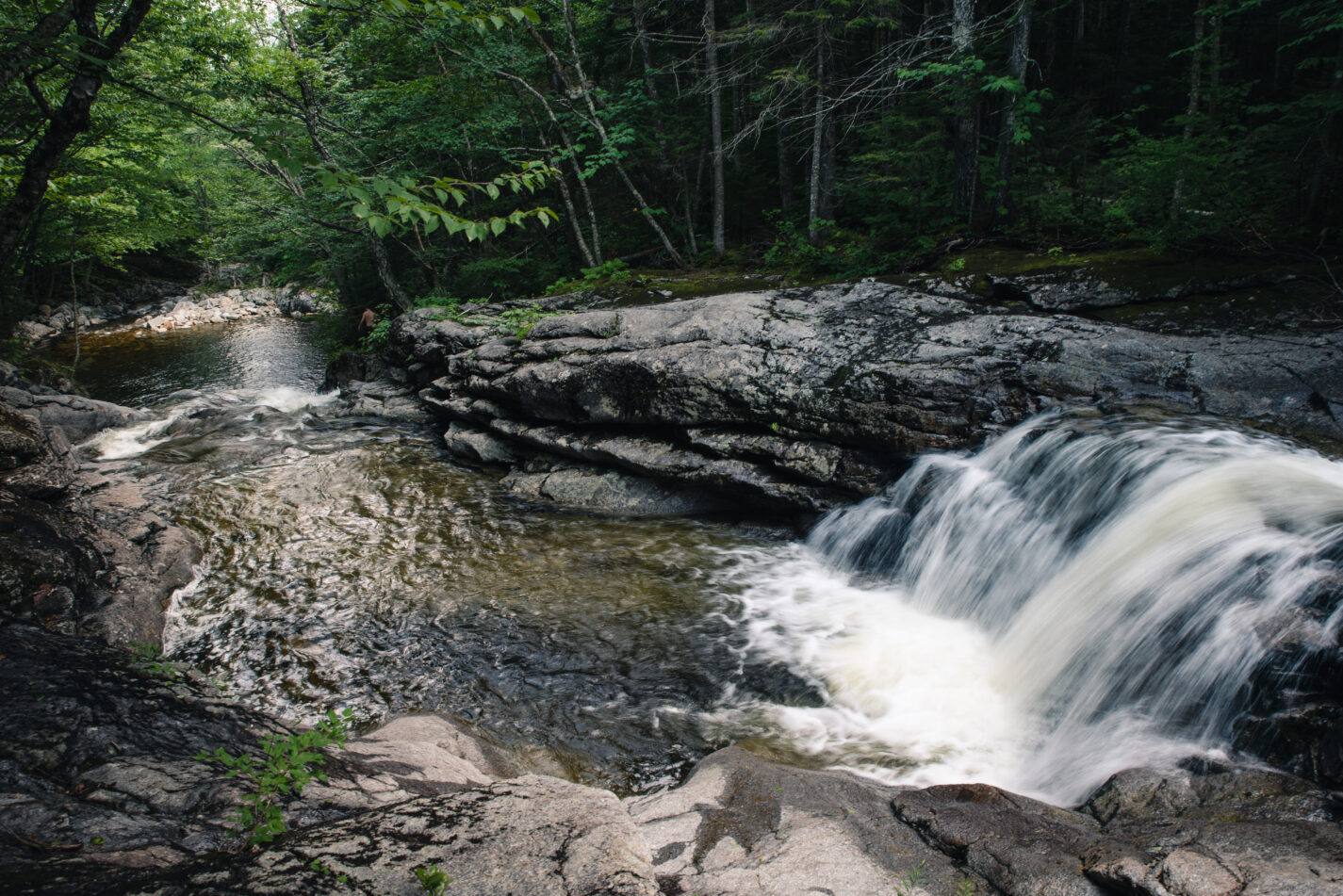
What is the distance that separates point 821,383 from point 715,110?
1012cm

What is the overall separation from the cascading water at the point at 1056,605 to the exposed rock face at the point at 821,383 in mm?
770

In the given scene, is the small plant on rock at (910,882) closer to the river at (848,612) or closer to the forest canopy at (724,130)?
the river at (848,612)

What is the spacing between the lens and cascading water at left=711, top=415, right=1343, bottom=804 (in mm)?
4016

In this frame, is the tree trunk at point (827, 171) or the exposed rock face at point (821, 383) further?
the tree trunk at point (827, 171)

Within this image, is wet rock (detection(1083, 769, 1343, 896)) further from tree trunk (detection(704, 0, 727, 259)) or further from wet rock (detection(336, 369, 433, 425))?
tree trunk (detection(704, 0, 727, 259))

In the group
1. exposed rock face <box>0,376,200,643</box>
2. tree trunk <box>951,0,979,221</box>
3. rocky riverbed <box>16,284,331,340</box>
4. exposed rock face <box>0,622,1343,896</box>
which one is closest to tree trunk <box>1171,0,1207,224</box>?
tree trunk <box>951,0,979,221</box>

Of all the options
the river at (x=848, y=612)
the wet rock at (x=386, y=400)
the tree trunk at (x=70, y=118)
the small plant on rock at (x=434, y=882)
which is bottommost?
the river at (x=848, y=612)

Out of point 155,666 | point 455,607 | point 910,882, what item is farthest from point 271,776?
point 455,607

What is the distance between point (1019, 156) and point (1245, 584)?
1174 centimetres

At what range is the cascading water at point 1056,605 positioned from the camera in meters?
4.02

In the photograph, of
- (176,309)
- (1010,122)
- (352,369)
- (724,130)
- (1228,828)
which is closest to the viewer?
(1228,828)

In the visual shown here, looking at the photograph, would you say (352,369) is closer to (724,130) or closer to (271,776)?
(724,130)

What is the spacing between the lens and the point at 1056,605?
536cm

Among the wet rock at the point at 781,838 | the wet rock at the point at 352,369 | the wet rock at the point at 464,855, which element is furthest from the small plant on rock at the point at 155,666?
the wet rock at the point at 352,369
